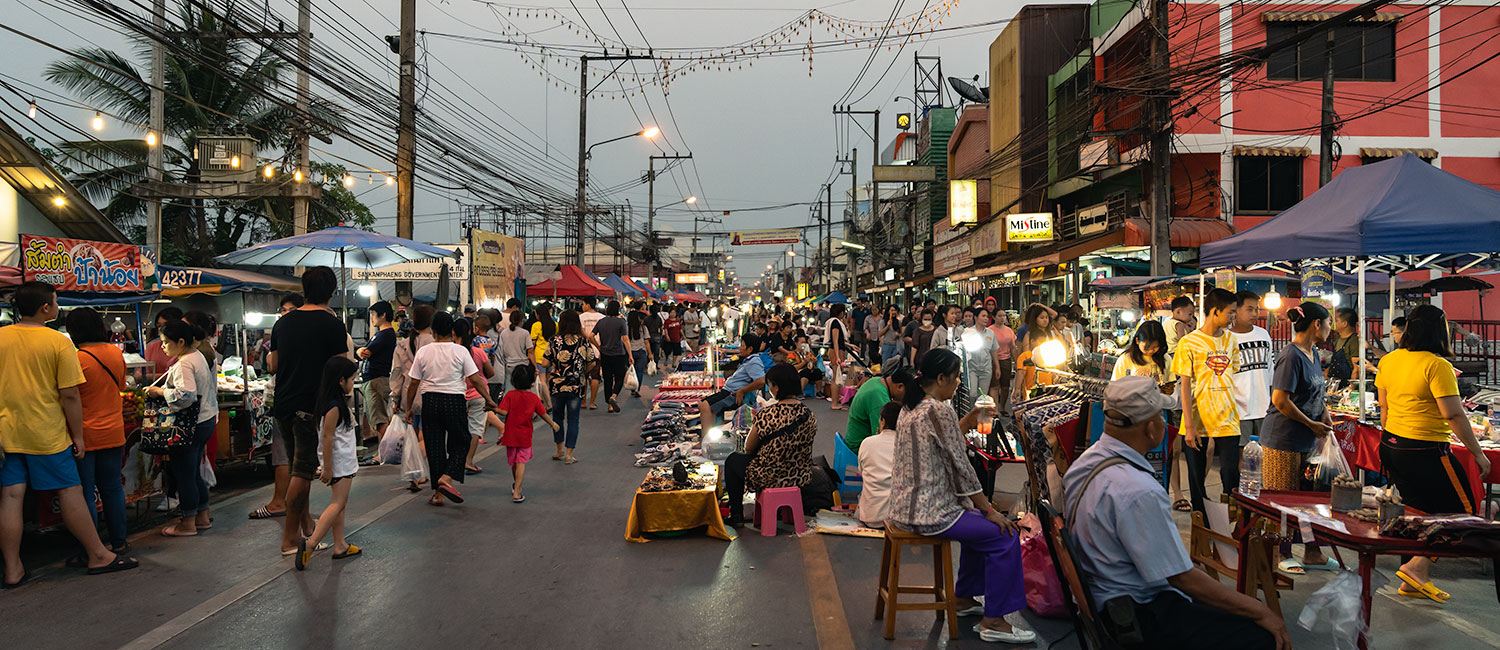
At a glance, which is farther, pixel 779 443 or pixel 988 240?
pixel 988 240

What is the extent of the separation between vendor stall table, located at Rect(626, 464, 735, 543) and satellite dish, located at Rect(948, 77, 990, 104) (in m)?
37.4

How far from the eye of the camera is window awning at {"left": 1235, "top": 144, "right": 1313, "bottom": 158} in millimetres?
21094

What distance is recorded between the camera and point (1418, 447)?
5336 millimetres

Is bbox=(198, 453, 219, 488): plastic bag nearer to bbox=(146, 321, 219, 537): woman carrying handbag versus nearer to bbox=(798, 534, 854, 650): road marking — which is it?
bbox=(146, 321, 219, 537): woman carrying handbag

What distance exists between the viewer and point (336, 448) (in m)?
6.17

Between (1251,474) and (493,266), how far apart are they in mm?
19121

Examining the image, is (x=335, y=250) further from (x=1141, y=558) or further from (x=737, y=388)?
(x=1141, y=558)

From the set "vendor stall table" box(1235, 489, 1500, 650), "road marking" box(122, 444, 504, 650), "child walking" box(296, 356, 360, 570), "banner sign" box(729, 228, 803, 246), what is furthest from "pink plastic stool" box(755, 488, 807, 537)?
"banner sign" box(729, 228, 803, 246)

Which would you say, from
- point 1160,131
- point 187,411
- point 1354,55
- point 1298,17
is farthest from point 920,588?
point 1354,55

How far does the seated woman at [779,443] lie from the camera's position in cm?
699

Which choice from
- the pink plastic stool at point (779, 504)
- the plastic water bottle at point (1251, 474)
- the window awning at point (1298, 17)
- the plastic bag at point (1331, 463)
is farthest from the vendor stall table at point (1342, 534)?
the window awning at point (1298, 17)

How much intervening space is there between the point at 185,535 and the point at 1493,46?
28.3 metres

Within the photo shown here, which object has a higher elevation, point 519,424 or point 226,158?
point 226,158

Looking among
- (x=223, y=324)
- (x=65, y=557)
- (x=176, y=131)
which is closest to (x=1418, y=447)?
(x=65, y=557)
